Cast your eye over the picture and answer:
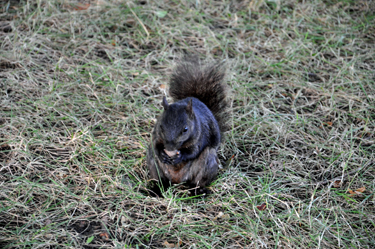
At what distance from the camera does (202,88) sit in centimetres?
336

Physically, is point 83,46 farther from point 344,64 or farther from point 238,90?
point 344,64

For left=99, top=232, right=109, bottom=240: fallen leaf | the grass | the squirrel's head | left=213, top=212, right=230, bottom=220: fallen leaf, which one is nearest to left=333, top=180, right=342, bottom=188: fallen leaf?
the grass

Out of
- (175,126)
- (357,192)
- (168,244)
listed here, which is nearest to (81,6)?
(175,126)

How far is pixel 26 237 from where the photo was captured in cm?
245

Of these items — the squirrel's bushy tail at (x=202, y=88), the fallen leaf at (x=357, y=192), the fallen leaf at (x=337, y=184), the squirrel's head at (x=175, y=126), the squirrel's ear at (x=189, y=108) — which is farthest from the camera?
the squirrel's bushy tail at (x=202, y=88)

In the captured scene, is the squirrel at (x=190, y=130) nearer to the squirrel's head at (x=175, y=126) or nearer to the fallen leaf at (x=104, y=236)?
the squirrel's head at (x=175, y=126)

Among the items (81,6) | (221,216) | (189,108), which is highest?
(189,108)

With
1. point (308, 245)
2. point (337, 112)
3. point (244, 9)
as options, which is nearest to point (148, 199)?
point (308, 245)

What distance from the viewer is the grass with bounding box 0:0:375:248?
2680 millimetres

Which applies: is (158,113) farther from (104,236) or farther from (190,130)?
(104,236)

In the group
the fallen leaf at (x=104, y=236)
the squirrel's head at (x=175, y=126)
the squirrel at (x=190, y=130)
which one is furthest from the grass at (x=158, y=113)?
the squirrel's head at (x=175, y=126)

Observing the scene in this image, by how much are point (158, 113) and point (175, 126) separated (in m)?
1.26

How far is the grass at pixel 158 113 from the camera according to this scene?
268 centimetres

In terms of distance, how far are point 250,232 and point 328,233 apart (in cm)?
56
